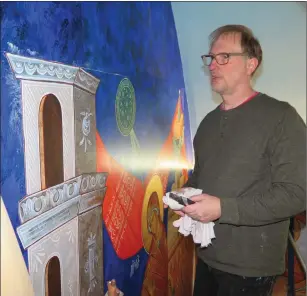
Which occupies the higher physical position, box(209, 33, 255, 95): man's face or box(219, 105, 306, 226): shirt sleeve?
box(209, 33, 255, 95): man's face

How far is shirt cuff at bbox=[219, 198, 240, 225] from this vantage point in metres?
1.24

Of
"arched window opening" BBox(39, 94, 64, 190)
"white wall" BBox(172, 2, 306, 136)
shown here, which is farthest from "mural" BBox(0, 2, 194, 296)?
"white wall" BBox(172, 2, 306, 136)

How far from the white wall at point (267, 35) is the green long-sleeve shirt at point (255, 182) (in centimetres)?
104

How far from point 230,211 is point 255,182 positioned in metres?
0.16

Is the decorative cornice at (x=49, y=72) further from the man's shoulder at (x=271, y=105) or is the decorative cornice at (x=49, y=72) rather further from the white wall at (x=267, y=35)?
the white wall at (x=267, y=35)

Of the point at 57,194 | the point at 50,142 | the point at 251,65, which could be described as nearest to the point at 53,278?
the point at 57,194

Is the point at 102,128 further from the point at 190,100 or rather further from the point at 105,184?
the point at 190,100

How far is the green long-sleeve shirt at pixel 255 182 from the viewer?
1.23 m

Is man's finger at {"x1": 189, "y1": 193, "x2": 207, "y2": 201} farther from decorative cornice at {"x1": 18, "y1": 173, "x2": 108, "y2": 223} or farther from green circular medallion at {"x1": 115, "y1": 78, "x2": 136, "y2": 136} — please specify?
green circular medallion at {"x1": 115, "y1": 78, "x2": 136, "y2": 136}

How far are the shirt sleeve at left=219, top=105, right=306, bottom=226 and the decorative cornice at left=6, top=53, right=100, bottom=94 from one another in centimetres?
62

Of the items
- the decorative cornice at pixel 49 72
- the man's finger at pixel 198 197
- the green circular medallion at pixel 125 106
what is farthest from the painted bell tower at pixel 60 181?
the man's finger at pixel 198 197

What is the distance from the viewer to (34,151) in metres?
1.01

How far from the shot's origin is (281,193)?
1.22m

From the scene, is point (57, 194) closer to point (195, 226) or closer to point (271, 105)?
point (195, 226)
